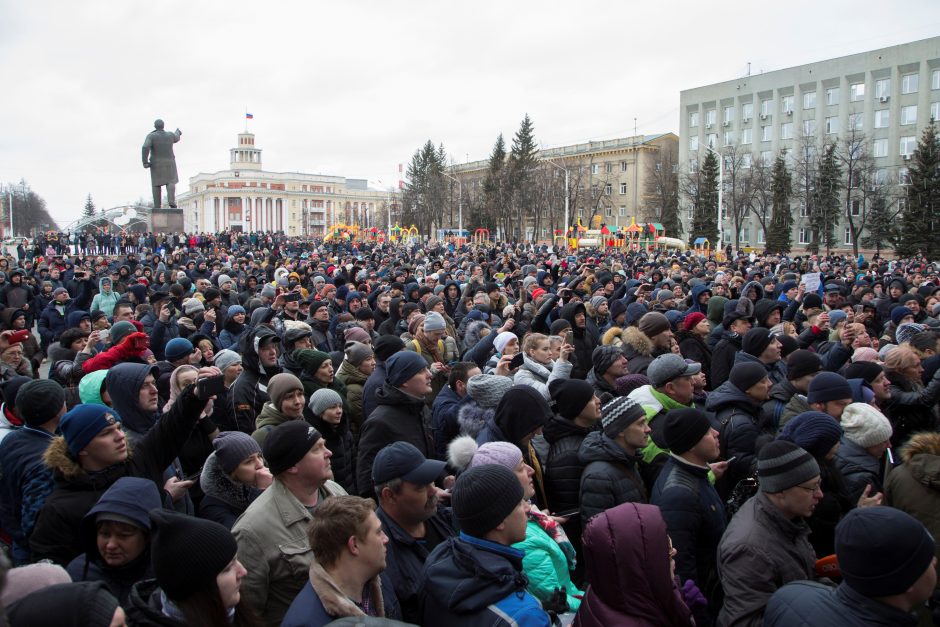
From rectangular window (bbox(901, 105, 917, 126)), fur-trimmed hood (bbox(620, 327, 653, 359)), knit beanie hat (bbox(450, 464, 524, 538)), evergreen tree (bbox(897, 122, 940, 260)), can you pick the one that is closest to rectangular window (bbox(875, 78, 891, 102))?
rectangular window (bbox(901, 105, 917, 126))

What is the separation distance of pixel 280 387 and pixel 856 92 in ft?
224

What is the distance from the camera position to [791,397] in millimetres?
5105

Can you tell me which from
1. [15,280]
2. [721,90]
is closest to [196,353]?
[15,280]

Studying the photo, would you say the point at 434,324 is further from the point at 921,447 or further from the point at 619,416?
the point at 921,447

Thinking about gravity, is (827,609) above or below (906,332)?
below

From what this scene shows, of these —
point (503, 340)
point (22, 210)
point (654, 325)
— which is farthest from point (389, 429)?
point (22, 210)

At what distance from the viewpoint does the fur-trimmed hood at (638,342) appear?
268 inches

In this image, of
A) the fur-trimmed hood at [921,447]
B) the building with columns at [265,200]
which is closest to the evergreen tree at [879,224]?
the fur-trimmed hood at [921,447]

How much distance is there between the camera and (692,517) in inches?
143

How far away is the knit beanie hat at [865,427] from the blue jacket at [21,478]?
16.2 feet

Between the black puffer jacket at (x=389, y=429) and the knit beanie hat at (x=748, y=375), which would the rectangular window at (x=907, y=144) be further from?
the black puffer jacket at (x=389, y=429)

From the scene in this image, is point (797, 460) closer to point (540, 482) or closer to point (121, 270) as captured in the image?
point (540, 482)

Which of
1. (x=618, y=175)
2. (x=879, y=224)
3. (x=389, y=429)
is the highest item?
(x=618, y=175)

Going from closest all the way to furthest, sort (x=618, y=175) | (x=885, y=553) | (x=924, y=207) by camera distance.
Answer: (x=885, y=553), (x=924, y=207), (x=618, y=175)
